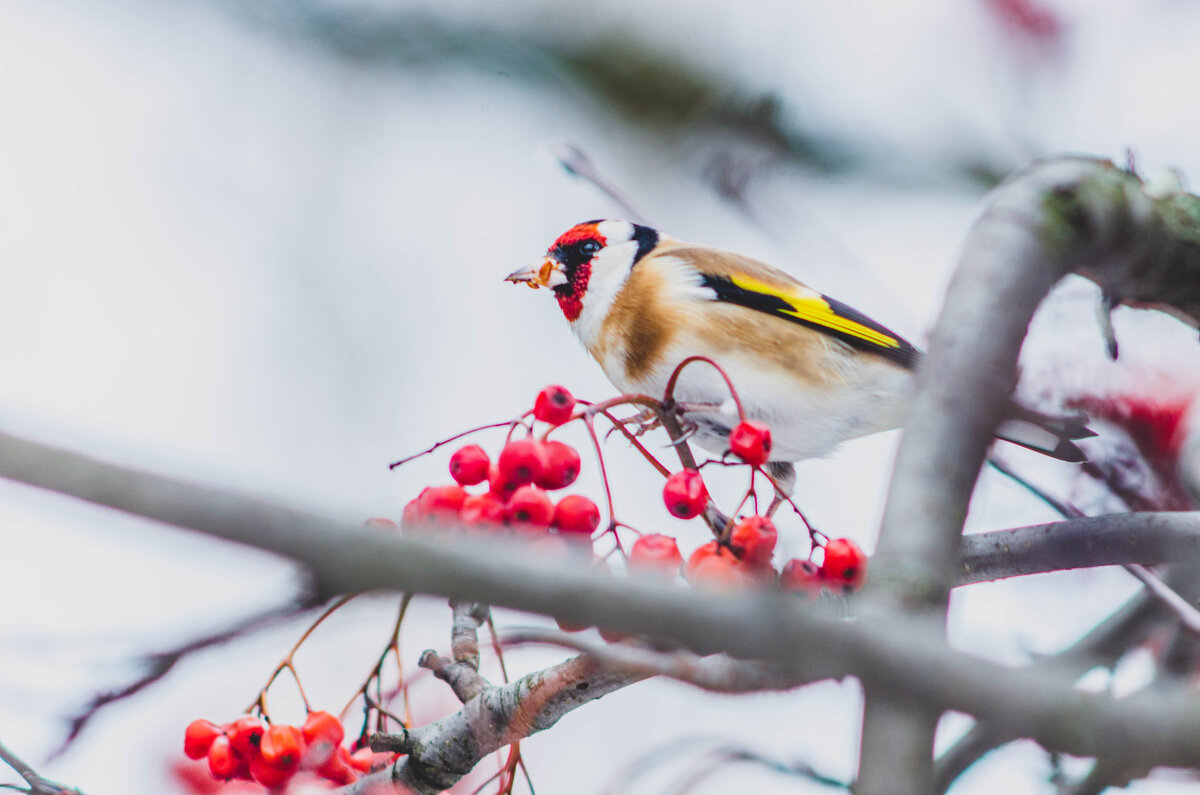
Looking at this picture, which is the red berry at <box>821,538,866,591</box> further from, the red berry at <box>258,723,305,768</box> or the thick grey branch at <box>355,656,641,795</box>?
the red berry at <box>258,723,305,768</box>

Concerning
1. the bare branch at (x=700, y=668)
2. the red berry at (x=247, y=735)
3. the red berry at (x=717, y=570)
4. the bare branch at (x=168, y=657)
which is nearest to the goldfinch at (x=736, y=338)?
the red berry at (x=717, y=570)

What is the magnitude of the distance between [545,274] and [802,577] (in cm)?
96

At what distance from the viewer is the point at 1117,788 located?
2049 mm

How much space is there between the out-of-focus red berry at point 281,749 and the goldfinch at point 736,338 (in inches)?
35.6

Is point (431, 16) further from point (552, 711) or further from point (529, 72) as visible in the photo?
point (552, 711)

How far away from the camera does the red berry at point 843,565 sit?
Result: 1378 mm

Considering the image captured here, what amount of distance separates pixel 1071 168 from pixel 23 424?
3.49 feet

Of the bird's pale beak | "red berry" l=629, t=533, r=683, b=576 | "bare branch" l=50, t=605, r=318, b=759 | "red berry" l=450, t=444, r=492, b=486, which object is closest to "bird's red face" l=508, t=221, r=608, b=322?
the bird's pale beak

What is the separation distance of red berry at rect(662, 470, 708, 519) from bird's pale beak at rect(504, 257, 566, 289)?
2.48 ft

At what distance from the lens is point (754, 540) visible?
1258mm

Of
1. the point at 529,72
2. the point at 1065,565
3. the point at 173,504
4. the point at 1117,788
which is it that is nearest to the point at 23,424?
the point at 173,504

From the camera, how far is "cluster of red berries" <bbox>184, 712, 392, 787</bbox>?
1597 mm

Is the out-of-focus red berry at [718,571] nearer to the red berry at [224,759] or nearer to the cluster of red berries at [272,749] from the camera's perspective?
the cluster of red berries at [272,749]

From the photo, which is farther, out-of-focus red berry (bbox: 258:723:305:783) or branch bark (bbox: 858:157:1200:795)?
out-of-focus red berry (bbox: 258:723:305:783)
